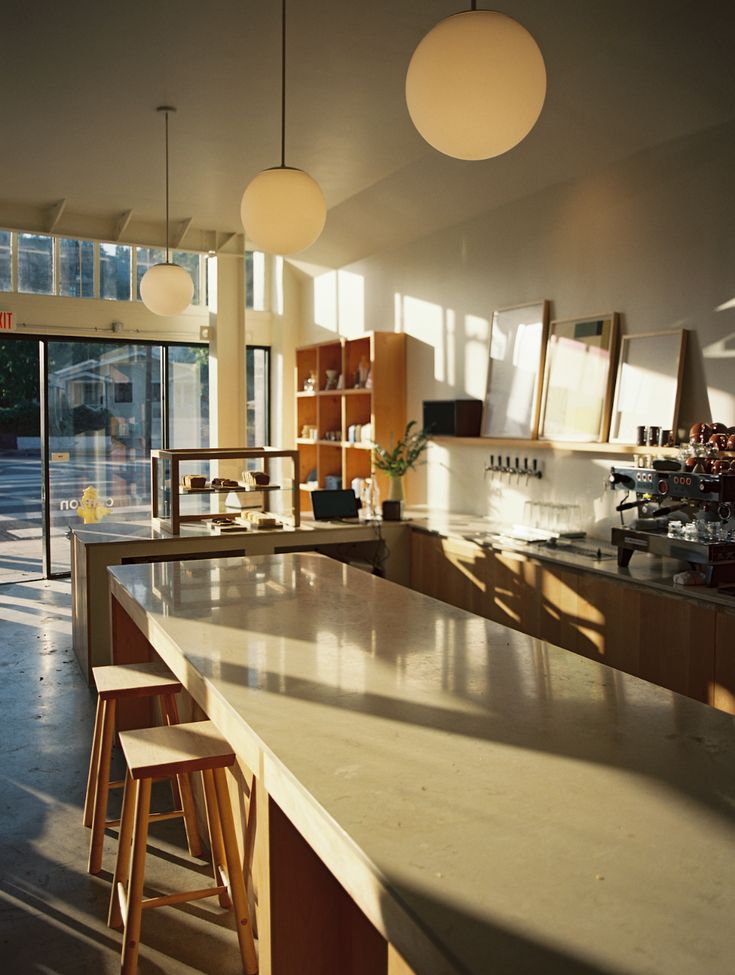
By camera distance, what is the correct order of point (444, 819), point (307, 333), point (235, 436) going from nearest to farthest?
point (444, 819), point (235, 436), point (307, 333)

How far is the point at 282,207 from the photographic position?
9.72ft

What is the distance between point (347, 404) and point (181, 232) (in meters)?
2.19

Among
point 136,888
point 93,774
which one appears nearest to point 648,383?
point 93,774

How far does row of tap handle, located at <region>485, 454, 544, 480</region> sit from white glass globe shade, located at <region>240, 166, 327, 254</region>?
3090 millimetres

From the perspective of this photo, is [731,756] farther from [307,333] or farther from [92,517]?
[307,333]

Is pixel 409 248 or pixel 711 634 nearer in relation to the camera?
pixel 711 634

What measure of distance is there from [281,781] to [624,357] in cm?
388

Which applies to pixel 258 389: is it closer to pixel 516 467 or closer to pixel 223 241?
pixel 223 241

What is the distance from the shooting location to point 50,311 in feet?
26.9

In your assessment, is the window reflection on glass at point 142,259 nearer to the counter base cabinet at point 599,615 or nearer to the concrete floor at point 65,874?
the counter base cabinet at point 599,615

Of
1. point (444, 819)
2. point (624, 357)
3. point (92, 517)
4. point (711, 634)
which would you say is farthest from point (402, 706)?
point (92, 517)

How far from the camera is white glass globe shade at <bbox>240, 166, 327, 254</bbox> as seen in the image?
2.96 metres

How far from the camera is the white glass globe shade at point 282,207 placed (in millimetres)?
2961

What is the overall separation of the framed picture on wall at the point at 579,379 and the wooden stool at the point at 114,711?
3.03 metres
